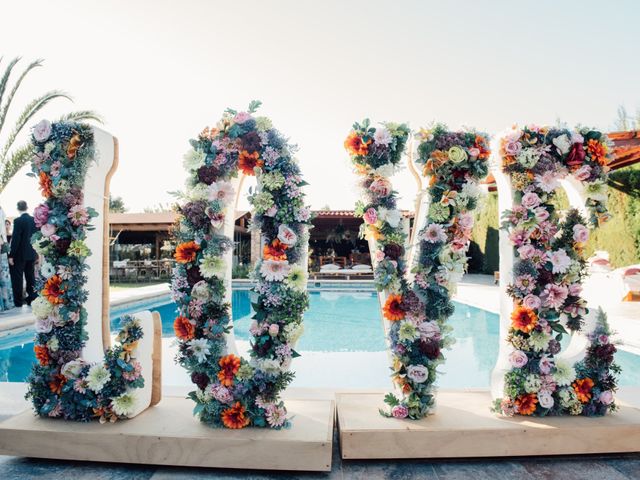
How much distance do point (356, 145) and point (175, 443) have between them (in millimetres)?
2382

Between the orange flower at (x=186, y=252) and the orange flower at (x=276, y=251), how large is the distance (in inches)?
20.0

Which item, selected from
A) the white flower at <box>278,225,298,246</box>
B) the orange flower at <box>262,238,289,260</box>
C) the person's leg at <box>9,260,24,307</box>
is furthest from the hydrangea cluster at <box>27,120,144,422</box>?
the person's leg at <box>9,260,24,307</box>

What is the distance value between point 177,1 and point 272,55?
2104 millimetres

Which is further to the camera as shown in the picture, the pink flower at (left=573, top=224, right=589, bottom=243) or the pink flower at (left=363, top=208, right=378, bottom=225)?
the pink flower at (left=573, top=224, right=589, bottom=243)

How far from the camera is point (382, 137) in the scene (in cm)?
289

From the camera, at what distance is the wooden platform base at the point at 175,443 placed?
2.58 meters

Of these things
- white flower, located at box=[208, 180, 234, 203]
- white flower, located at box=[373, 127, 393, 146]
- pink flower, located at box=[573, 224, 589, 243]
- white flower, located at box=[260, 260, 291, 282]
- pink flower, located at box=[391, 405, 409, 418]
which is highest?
white flower, located at box=[373, 127, 393, 146]

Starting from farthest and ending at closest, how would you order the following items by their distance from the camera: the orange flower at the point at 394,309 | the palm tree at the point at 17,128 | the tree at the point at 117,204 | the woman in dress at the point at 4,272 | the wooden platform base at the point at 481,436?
the tree at the point at 117,204
the palm tree at the point at 17,128
the woman in dress at the point at 4,272
the orange flower at the point at 394,309
the wooden platform base at the point at 481,436

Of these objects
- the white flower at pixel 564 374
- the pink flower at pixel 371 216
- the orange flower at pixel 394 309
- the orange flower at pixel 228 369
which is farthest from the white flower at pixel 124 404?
the white flower at pixel 564 374

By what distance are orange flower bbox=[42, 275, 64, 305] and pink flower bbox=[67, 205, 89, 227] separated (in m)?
0.45

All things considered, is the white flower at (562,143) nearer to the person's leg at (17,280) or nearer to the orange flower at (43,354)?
the orange flower at (43,354)

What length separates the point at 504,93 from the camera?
30.8ft

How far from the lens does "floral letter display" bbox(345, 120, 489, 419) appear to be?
2893mm

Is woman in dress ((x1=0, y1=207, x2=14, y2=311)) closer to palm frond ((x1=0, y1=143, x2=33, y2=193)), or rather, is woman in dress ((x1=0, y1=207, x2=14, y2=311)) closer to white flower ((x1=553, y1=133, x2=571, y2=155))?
palm frond ((x1=0, y1=143, x2=33, y2=193))
